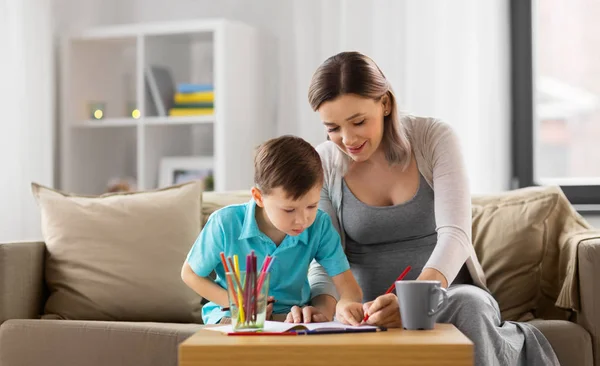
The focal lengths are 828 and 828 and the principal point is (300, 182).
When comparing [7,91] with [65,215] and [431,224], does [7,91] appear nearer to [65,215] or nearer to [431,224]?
[65,215]

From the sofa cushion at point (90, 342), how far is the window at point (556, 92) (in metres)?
1.77

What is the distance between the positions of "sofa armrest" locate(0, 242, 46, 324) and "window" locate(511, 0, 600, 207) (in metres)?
1.89

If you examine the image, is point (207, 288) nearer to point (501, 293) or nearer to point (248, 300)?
point (248, 300)

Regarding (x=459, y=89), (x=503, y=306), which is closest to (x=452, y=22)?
(x=459, y=89)

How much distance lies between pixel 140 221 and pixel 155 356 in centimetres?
49

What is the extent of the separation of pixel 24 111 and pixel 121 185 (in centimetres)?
51

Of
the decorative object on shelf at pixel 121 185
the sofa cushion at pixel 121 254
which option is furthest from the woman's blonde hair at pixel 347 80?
the decorative object on shelf at pixel 121 185

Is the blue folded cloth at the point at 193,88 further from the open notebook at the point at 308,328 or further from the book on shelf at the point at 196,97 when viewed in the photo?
the open notebook at the point at 308,328

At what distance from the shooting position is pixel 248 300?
1.40m

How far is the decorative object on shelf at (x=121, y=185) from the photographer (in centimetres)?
353

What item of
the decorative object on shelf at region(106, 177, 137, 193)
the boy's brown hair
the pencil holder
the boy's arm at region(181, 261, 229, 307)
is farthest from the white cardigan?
the decorative object on shelf at region(106, 177, 137, 193)

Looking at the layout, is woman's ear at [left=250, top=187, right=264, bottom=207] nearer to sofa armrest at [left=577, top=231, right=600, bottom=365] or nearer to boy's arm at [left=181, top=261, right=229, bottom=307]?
boy's arm at [left=181, top=261, right=229, bottom=307]

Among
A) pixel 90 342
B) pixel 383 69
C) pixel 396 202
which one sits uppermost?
pixel 383 69

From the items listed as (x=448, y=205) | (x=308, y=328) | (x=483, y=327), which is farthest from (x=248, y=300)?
(x=448, y=205)
